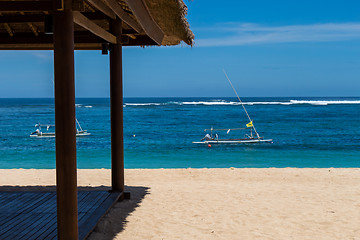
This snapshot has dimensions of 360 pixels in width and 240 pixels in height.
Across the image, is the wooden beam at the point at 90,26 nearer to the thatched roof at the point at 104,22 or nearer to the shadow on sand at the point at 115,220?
the thatched roof at the point at 104,22

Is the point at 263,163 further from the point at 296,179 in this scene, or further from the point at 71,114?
the point at 71,114

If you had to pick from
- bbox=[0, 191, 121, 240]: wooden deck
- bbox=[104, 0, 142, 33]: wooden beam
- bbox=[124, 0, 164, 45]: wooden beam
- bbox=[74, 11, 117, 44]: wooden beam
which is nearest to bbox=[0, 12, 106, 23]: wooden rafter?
bbox=[74, 11, 117, 44]: wooden beam

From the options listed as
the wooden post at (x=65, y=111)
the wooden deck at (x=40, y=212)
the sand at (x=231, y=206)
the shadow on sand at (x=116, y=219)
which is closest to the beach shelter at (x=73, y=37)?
the wooden post at (x=65, y=111)

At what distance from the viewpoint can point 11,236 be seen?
11.5 feet

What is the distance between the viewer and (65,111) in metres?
2.74

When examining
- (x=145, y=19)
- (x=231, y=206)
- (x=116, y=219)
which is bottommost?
(x=231, y=206)

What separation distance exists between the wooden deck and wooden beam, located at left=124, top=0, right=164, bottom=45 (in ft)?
6.52

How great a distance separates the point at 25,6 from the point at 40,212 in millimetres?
2226

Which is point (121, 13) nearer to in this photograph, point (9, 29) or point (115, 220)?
point (9, 29)

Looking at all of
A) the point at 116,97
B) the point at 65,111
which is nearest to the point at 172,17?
the point at 116,97

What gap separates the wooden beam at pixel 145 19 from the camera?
3.47 metres

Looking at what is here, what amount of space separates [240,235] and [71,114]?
2.26 meters

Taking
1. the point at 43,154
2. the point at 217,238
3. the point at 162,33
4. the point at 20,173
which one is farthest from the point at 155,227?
the point at 43,154

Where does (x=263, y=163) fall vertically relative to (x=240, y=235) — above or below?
below
